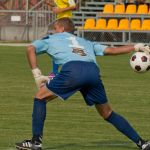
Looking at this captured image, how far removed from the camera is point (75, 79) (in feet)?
29.2

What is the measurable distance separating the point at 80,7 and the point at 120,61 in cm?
1090

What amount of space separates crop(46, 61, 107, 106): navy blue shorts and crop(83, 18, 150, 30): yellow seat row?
20775mm

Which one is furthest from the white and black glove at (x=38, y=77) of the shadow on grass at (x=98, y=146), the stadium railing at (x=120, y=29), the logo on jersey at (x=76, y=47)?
the stadium railing at (x=120, y=29)

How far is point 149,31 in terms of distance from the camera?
29.4 meters

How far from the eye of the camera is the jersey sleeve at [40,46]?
29.2 feet

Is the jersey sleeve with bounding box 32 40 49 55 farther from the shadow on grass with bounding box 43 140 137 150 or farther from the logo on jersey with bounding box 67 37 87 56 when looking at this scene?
the shadow on grass with bounding box 43 140 137 150

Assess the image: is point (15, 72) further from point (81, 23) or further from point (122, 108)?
point (81, 23)

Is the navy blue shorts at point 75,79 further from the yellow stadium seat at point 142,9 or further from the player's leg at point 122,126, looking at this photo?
the yellow stadium seat at point 142,9

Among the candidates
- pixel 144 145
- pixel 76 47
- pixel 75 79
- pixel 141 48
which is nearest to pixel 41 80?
pixel 75 79

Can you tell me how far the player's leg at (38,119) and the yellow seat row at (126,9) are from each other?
74.2 feet

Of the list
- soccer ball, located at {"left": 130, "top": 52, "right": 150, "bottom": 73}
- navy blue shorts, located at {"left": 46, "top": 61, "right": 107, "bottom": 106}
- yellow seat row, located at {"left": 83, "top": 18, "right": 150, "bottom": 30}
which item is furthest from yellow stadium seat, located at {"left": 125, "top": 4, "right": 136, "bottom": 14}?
navy blue shorts, located at {"left": 46, "top": 61, "right": 107, "bottom": 106}

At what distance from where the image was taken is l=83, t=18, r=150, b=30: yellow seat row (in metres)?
29.9

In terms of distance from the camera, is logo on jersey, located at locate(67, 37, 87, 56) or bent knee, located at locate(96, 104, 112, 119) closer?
logo on jersey, located at locate(67, 37, 87, 56)

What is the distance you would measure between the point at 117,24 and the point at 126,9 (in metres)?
1.57
